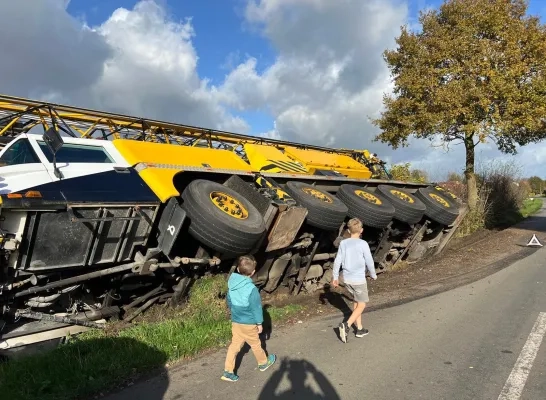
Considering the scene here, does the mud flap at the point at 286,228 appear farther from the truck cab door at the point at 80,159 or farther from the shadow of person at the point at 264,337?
the truck cab door at the point at 80,159

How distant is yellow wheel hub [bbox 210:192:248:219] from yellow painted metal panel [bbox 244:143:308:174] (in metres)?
2.84

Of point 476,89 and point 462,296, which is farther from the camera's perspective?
point 476,89

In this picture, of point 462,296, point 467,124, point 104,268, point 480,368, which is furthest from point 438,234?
point 104,268

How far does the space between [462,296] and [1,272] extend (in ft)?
20.5

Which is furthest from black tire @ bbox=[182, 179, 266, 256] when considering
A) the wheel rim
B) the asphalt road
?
the wheel rim

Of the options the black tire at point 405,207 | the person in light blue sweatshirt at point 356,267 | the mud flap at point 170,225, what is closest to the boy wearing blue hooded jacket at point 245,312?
the mud flap at point 170,225

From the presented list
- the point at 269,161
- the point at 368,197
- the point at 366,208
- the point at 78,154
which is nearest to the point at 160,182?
the point at 78,154

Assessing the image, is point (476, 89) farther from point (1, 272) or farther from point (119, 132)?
point (1, 272)

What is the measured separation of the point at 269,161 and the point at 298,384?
5.58 meters

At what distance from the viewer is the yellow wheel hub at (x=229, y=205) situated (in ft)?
19.2

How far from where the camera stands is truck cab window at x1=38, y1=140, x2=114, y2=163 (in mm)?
5225

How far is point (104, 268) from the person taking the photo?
17.4 feet

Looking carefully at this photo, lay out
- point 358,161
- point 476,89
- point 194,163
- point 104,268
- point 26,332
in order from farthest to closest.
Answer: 1. point 476,89
2. point 358,161
3. point 194,163
4. point 104,268
5. point 26,332

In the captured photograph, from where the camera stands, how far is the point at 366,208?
8.18 metres
